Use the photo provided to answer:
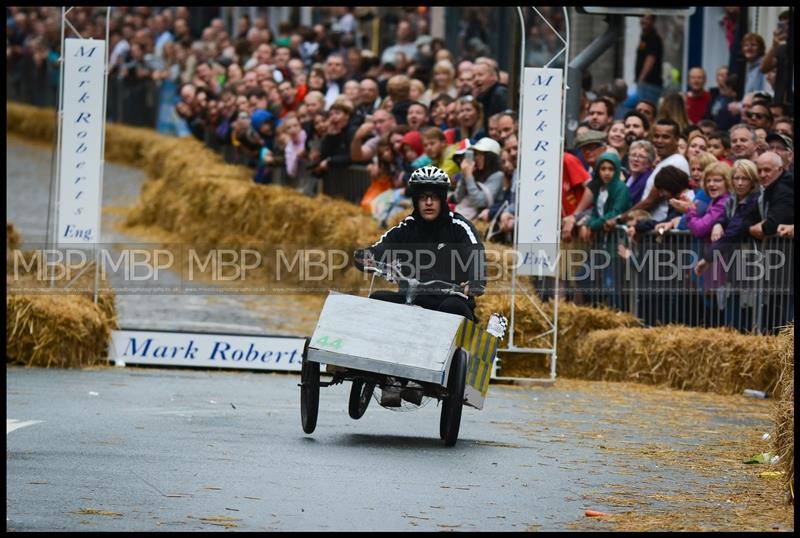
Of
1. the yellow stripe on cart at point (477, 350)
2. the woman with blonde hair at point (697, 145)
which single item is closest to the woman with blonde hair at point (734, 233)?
the woman with blonde hair at point (697, 145)

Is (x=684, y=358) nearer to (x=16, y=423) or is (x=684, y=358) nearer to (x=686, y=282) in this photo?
(x=686, y=282)

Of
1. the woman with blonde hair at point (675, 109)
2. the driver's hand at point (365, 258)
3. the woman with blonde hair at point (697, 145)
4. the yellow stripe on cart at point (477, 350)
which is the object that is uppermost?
the woman with blonde hair at point (675, 109)

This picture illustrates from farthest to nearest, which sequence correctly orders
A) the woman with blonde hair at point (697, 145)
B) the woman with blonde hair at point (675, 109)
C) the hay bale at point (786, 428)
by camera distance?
the woman with blonde hair at point (675, 109)
the woman with blonde hair at point (697, 145)
the hay bale at point (786, 428)

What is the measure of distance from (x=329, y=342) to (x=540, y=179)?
15.6 feet

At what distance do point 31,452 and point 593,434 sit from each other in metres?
4.37

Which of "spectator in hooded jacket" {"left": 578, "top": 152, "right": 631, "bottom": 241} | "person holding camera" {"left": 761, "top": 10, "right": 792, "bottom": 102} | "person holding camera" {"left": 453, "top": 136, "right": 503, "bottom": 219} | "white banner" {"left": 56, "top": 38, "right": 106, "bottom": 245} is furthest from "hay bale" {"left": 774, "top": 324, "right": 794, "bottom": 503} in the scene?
"person holding camera" {"left": 761, "top": 10, "right": 792, "bottom": 102}

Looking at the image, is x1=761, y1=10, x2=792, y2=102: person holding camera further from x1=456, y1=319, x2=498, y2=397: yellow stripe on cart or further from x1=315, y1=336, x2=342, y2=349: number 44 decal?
x1=315, y1=336, x2=342, y2=349: number 44 decal

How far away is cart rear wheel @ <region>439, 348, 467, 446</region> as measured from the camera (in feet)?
42.8

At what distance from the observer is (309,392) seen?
13.2 metres

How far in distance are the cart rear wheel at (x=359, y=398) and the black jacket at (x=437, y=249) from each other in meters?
0.84

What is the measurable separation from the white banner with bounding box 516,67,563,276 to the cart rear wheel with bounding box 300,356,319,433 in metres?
4.53

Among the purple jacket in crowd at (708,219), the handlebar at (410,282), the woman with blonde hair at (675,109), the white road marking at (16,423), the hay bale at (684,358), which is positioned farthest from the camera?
the woman with blonde hair at (675,109)

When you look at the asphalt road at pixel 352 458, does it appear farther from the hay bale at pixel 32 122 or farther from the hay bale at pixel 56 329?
the hay bale at pixel 32 122

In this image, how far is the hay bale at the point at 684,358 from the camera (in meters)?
16.5
